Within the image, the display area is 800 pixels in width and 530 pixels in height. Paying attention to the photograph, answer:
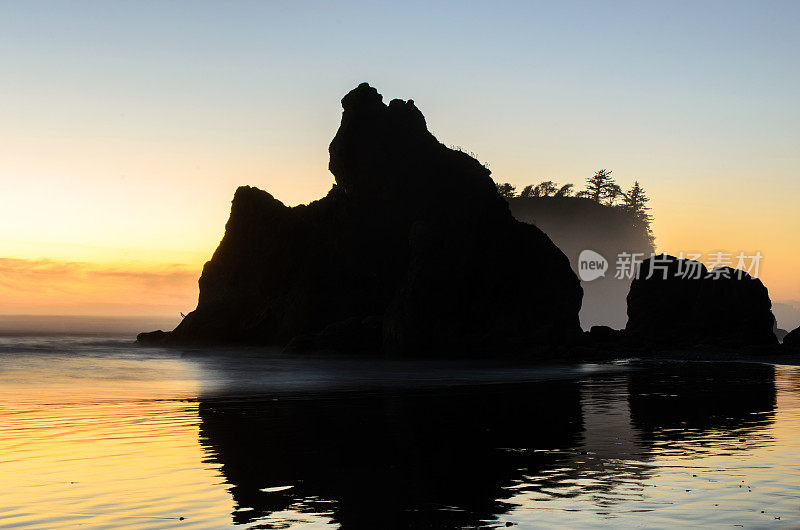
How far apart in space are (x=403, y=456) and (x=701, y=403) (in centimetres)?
1241

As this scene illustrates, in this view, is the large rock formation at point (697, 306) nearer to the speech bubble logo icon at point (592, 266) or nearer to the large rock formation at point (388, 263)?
the large rock formation at point (388, 263)

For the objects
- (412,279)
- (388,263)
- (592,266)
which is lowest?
(412,279)

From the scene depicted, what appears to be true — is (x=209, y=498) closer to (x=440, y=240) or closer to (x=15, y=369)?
(x=15, y=369)

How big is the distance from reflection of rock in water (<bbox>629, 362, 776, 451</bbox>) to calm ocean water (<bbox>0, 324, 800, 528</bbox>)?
0.09m

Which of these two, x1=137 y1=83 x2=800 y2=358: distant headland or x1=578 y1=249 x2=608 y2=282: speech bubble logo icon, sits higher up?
x1=578 y1=249 x2=608 y2=282: speech bubble logo icon

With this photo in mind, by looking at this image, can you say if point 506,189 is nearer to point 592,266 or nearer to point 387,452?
point 592,266

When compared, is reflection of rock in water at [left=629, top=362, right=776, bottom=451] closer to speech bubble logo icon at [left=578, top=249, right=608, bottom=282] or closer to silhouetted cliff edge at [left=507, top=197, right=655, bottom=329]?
silhouetted cliff edge at [left=507, top=197, right=655, bottom=329]

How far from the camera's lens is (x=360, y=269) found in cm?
6688

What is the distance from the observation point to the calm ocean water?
32.0ft

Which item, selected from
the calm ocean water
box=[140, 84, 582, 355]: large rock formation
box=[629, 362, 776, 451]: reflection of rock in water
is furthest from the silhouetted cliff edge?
the calm ocean water

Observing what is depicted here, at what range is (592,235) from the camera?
147 m

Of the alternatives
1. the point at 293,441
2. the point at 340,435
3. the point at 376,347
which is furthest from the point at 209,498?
the point at 376,347

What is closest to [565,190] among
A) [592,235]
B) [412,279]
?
[592,235]

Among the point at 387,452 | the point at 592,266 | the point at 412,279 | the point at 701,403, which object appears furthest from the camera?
the point at 592,266
